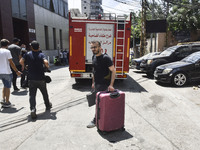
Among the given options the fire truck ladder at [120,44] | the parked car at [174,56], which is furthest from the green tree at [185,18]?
the fire truck ladder at [120,44]

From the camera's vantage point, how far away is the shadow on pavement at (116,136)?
3.41m

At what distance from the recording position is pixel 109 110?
136 inches

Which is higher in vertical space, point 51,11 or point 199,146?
point 51,11

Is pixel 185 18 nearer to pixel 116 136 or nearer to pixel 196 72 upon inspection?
pixel 196 72

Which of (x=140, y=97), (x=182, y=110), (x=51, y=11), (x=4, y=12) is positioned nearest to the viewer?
(x=182, y=110)

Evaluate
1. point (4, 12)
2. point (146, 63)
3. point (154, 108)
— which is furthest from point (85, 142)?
point (4, 12)

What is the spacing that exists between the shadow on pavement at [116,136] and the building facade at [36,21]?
44.3 feet

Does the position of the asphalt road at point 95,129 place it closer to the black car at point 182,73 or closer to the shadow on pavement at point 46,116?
the shadow on pavement at point 46,116

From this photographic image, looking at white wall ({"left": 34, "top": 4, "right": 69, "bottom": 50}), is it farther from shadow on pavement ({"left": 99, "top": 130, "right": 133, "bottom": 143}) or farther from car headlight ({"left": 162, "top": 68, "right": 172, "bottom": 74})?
shadow on pavement ({"left": 99, "top": 130, "right": 133, "bottom": 143})

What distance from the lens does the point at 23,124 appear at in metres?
4.12

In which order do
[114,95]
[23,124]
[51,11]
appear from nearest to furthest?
[114,95] → [23,124] → [51,11]

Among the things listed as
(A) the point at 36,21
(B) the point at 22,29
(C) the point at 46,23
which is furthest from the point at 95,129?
(C) the point at 46,23

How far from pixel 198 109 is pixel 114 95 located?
3.04m

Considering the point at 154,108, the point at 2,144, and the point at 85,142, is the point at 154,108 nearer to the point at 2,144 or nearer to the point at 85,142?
the point at 85,142
